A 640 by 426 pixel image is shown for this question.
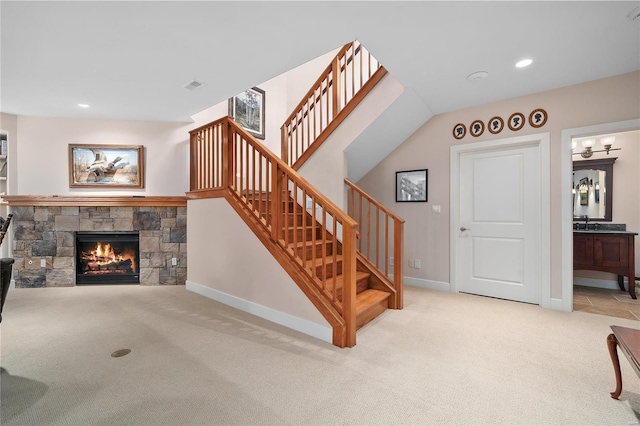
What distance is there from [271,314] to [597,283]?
4.77 meters

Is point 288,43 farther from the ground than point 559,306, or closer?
farther from the ground

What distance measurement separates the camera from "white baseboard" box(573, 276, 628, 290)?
13.1ft

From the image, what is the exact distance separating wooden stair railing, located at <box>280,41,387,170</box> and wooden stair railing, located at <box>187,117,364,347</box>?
91 cm

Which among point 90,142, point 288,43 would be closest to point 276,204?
point 288,43

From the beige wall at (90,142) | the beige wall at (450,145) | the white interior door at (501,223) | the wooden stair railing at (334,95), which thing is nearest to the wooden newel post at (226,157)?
the wooden stair railing at (334,95)

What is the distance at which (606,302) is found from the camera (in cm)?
342

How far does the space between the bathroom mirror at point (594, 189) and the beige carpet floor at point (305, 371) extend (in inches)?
89.1

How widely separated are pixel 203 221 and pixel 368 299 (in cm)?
231

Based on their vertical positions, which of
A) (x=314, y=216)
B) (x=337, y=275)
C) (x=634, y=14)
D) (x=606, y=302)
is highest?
(x=634, y=14)

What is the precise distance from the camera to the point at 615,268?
12.4ft

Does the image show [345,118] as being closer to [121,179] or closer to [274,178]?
[274,178]

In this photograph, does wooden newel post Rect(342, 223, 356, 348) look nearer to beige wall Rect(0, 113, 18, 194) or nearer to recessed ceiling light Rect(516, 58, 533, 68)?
recessed ceiling light Rect(516, 58, 533, 68)

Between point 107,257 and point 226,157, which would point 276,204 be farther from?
point 107,257

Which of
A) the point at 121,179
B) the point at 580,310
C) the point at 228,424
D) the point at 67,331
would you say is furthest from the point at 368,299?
the point at 121,179
